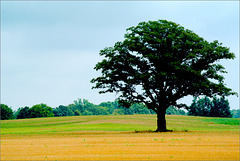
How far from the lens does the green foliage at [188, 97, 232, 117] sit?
537 ft

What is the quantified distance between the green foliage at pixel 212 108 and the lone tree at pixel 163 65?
118291 mm

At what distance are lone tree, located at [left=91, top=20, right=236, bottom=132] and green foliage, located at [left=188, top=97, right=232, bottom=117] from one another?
11829cm

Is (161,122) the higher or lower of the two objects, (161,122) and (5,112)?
the lower

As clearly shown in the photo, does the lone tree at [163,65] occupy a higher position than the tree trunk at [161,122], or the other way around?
the lone tree at [163,65]

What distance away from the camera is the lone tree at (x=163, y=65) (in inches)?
1821

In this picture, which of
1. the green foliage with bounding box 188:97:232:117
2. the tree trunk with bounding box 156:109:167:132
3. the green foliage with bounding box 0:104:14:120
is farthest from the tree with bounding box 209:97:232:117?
the tree trunk with bounding box 156:109:167:132

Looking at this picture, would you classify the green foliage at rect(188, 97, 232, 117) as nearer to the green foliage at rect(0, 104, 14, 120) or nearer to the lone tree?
the green foliage at rect(0, 104, 14, 120)

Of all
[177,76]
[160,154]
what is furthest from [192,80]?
[160,154]

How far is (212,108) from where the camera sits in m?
167

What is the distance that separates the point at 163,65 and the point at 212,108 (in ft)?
418

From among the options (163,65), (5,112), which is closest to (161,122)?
(163,65)

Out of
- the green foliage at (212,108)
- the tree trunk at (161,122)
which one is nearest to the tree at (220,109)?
the green foliage at (212,108)

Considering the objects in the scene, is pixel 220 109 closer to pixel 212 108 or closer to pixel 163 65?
pixel 212 108

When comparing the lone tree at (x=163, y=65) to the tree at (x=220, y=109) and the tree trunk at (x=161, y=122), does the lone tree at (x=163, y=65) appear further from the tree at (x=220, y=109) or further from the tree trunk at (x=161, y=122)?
the tree at (x=220, y=109)
